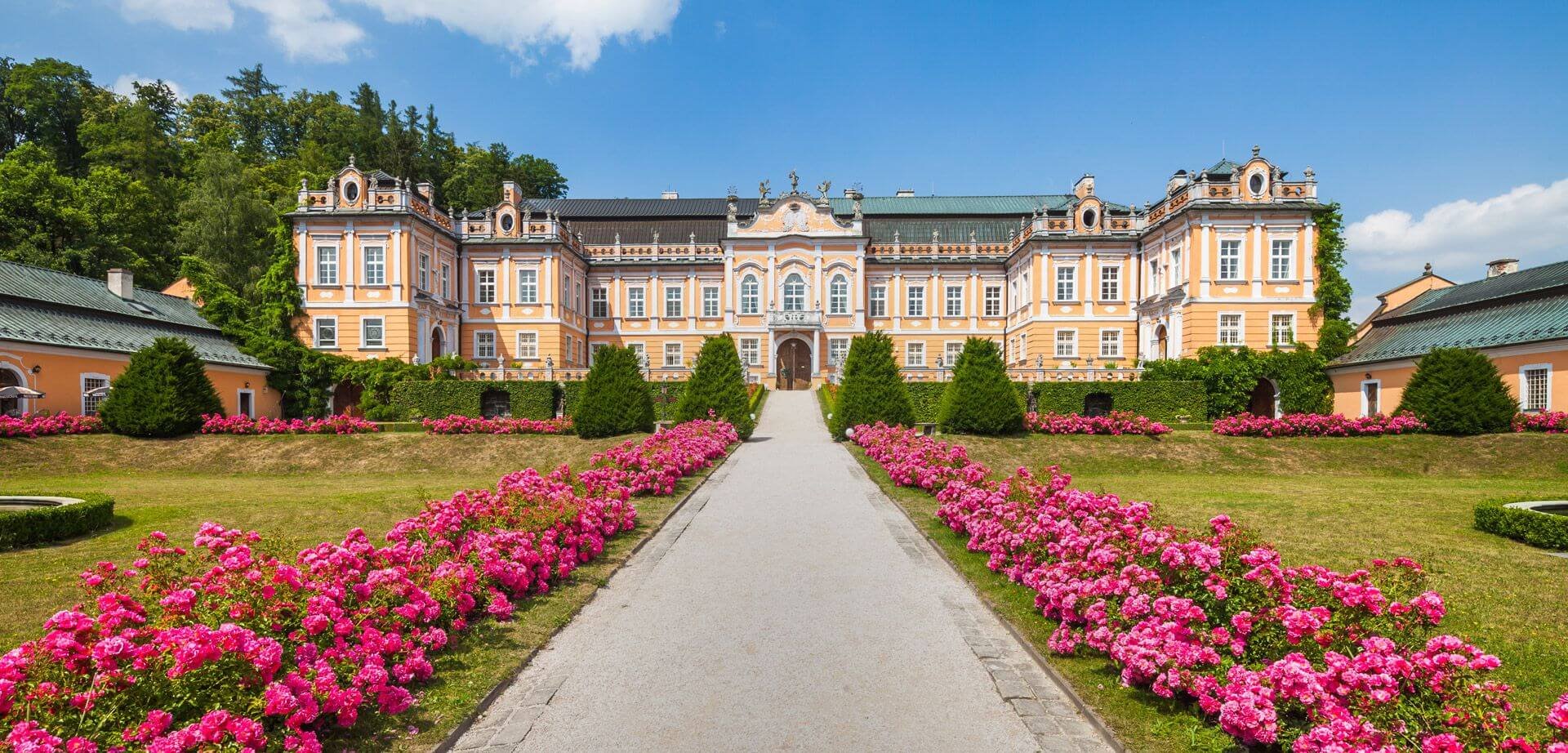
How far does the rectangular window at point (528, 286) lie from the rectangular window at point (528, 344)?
1.86 m

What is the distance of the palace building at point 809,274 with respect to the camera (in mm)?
34375

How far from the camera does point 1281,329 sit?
34.3m

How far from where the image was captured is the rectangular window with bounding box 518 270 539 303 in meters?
43.5

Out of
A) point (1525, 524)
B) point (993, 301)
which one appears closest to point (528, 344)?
point (993, 301)

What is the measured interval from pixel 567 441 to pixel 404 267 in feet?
55.0

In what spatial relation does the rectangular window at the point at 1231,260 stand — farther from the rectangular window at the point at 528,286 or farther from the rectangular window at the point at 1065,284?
the rectangular window at the point at 528,286

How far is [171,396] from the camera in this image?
80.9 ft

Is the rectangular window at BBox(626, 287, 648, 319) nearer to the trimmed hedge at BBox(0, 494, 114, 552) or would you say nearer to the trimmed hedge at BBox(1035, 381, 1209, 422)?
the trimmed hedge at BBox(1035, 381, 1209, 422)

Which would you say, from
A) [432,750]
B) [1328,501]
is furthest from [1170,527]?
[1328,501]

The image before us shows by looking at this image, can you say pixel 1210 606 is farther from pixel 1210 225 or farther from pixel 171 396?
pixel 1210 225

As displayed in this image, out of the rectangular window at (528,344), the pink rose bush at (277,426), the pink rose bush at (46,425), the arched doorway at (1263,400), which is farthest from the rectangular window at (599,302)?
the arched doorway at (1263,400)

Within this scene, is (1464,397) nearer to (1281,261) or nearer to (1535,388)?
(1535,388)

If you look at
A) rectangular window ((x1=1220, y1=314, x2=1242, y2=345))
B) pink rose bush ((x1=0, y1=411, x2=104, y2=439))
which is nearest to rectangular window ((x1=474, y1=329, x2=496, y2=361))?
pink rose bush ((x1=0, y1=411, x2=104, y2=439))

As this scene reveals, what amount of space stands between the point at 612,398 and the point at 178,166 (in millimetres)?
43750
